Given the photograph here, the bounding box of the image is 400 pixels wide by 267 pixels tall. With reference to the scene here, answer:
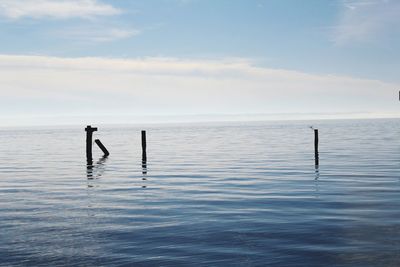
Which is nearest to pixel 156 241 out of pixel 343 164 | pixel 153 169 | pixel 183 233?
pixel 183 233

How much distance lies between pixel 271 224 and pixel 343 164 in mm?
21315

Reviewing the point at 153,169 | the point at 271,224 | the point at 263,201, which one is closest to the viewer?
the point at 271,224

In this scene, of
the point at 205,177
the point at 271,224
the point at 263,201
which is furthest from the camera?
the point at 205,177

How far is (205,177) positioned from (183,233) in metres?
14.6

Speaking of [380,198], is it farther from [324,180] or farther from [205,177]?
[205,177]

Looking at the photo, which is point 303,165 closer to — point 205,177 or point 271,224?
point 205,177

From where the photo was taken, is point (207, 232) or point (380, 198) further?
point (380, 198)

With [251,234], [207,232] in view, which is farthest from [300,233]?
[207,232]

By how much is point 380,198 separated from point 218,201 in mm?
6243

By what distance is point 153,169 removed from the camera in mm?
32625

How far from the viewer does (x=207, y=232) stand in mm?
12492

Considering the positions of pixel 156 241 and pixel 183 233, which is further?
pixel 183 233

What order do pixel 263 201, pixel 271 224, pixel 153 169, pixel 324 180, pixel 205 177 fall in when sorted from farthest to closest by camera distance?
pixel 153 169 < pixel 205 177 < pixel 324 180 < pixel 263 201 < pixel 271 224

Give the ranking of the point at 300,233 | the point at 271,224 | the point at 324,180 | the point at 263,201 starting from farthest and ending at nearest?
the point at 324,180, the point at 263,201, the point at 271,224, the point at 300,233
